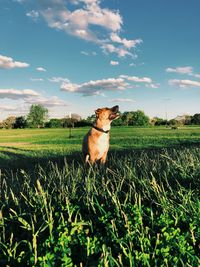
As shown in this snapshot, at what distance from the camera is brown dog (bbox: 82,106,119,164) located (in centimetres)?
950

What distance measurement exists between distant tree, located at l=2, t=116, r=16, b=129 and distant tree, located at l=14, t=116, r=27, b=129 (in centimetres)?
80

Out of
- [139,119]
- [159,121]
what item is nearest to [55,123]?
[139,119]

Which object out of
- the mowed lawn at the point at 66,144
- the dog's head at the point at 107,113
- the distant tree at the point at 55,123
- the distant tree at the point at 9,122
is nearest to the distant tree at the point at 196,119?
the distant tree at the point at 55,123

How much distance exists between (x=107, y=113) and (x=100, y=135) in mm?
681

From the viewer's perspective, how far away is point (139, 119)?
236 feet

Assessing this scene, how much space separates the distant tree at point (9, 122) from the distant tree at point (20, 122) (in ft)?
2.62

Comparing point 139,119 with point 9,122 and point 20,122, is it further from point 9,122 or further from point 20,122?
point 9,122

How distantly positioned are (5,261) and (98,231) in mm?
1160

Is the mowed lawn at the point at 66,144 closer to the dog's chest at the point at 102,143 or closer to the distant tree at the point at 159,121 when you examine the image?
the dog's chest at the point at 102,143

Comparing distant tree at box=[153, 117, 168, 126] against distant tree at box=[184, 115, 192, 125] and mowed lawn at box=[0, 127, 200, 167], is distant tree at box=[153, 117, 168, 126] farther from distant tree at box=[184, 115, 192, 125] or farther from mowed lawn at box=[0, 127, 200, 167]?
mowed lawn at box=[0, 127, 200, 167]

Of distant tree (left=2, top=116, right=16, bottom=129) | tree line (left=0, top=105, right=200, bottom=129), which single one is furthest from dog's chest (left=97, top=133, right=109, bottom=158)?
distant tree (left=2, top=116, right=16, bottom=129)

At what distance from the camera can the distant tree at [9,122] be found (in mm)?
83069

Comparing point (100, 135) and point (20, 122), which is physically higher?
point (20, 122)

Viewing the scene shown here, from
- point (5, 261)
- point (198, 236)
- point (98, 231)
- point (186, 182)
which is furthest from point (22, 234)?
point (186, 182)
